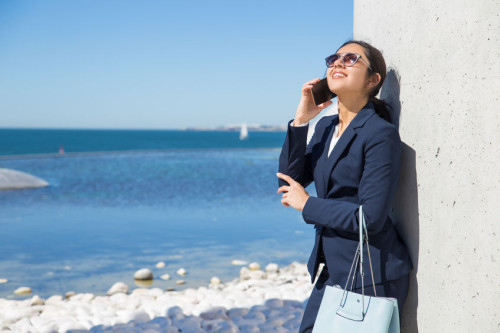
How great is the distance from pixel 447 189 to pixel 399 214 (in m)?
0.40

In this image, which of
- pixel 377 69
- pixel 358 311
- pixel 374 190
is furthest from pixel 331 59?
pixel 358 311

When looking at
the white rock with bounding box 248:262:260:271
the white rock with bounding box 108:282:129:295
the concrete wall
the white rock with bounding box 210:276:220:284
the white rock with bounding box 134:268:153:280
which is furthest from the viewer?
the white rock with bounding box 248:262:260:271

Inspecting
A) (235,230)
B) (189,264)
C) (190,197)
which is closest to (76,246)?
(189,264)

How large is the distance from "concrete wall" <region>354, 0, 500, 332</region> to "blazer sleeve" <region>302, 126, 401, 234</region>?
6.2 inches

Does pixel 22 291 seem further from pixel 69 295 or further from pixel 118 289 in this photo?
pixel 118 289

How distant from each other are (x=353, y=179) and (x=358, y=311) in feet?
1.75

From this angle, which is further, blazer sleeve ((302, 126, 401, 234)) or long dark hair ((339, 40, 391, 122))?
long dark hair ((339, 40, 391, 122))

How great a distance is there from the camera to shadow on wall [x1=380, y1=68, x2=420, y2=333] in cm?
224

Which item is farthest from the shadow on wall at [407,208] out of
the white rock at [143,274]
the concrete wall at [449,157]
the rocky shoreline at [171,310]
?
the white rock at [143,274]

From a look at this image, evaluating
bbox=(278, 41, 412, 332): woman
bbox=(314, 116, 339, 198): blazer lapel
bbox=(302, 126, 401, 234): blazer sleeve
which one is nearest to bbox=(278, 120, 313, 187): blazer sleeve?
bbox=(278, 41, 412, 332): woman

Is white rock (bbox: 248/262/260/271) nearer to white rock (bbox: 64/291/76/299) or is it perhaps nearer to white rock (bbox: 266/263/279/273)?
white rock (bbox: 266/263/279/273)

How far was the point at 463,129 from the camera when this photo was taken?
6.36ft

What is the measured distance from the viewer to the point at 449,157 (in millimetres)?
2010

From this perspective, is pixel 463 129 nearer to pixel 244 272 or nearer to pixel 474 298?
pixel 474 298
